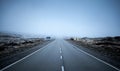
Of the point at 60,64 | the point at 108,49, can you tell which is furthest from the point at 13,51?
the point at 108,49

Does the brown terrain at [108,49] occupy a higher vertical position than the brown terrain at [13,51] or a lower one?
lower

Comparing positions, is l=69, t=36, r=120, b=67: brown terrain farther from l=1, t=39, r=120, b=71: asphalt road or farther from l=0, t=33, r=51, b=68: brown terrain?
l=0, t=33, r=51, b=68: brown terrain

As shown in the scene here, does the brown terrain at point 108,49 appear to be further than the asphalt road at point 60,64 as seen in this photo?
Yes

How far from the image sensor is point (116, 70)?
822 cm

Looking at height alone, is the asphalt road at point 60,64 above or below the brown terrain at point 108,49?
above

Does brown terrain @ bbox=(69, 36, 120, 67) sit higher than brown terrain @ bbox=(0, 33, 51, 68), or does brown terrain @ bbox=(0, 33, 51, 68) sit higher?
brown terrain @ bbox=(0, 33, 51, 68)

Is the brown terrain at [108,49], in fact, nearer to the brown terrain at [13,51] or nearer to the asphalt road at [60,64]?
the asphalt road at [60,64]

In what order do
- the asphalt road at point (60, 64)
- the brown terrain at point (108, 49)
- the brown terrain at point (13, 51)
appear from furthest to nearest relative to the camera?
1. the brown terrain at point (108, 49)
2. the brown terrain at point (13, 51)
3. the asphalt road at point (60, 64)

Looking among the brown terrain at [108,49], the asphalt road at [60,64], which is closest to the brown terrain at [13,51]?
the asphalt road at [60,64]

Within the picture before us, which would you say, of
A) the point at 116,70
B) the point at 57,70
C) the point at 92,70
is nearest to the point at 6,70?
the point at 57,70

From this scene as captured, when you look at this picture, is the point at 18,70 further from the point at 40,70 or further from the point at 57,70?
the point at 57,70

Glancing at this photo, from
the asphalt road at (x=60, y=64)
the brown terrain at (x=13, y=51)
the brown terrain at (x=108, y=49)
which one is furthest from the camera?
the brown terrain at (x=108, y=49)

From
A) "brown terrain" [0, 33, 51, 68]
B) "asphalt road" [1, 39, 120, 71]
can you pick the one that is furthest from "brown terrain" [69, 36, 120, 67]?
"brown terrain" [0, 33, 51, 68]

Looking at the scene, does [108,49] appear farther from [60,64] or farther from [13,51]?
[60,64]
